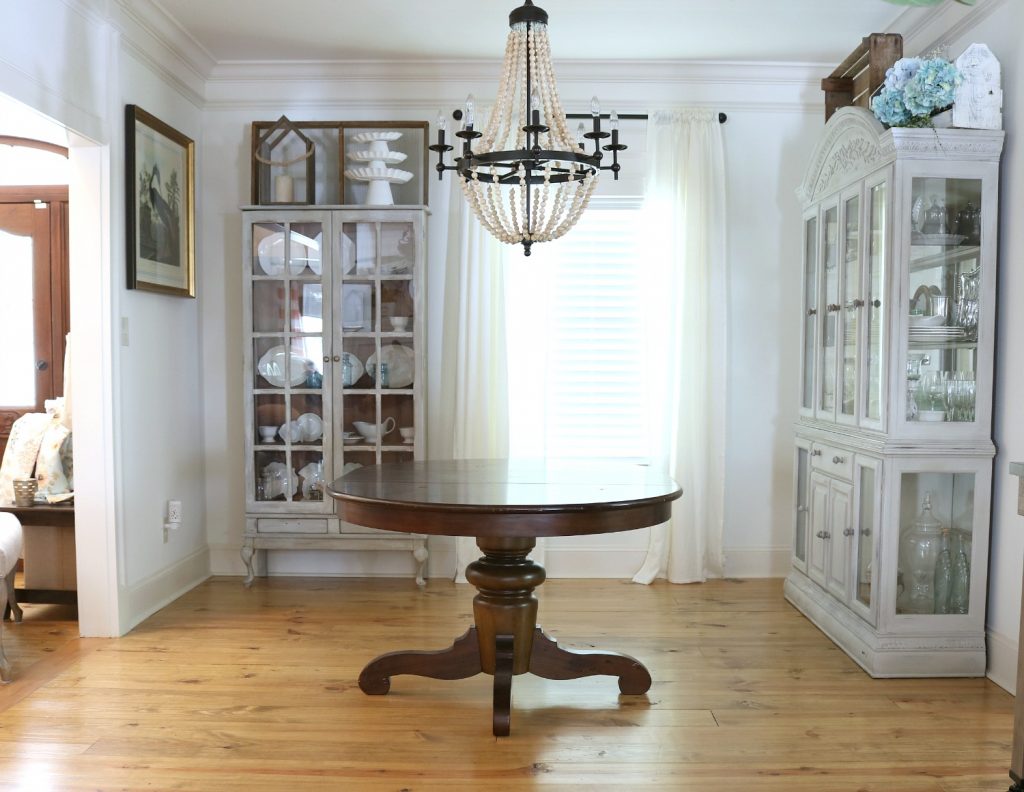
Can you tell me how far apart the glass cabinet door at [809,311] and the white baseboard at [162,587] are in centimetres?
310

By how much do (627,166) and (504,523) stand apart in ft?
8.85

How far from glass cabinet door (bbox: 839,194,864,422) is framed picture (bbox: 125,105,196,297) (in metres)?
2.98

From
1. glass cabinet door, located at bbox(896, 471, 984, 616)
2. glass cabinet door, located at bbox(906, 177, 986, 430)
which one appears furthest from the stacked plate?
glass cabinet door, located at bbox(896, 471, 984, 616)

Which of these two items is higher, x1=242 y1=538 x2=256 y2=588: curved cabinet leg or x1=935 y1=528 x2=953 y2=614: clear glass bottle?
x1=935 y1=528 x2=953 y2=614: clear glass bottle

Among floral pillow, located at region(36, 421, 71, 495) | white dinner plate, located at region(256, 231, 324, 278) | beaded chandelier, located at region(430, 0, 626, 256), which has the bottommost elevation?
floral pillow, located at region(36, 421, 71, 495)

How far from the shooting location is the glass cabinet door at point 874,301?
3.28 meters

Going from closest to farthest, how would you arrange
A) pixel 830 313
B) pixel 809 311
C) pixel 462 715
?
1. pixel 462 715
2. pixel 830 313
3. pixel 809 311

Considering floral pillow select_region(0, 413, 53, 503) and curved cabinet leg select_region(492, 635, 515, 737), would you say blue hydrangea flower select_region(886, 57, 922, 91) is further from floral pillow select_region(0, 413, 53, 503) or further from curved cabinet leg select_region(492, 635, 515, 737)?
floral pillow select_region(0, 413, 53, 503)

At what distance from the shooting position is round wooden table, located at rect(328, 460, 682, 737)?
2.52m

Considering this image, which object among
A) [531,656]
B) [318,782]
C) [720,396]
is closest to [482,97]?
[720,396]

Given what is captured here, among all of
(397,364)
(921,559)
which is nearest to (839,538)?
(921,559)

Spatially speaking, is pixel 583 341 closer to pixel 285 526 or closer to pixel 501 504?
pixel 285 526

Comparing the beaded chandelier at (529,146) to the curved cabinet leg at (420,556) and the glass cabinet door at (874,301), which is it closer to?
the glass cabinet door at (874,301)

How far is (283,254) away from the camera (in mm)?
4395
